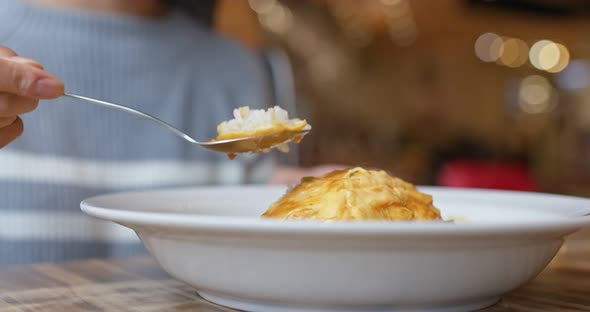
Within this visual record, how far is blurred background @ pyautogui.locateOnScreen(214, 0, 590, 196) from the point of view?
201 inches

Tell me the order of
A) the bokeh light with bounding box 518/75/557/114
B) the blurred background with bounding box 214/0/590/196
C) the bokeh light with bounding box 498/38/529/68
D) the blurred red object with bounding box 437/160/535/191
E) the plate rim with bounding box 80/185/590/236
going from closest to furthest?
the plate rim with bounding box 80/185/590/236 < the blurred red object with bounding box 437/160/535/191 < the blurred background with bounding box 214/0/590/196 < the bokeh light with bounding box 498/38/529/68 < the bokeh light with bounding box 518/75/557/114

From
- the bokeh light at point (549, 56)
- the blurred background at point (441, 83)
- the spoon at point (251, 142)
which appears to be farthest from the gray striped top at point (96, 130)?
the bokeh light at point (549, 56)

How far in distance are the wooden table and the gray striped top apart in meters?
0.70

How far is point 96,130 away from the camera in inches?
56.0

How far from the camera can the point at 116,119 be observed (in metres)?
1.44

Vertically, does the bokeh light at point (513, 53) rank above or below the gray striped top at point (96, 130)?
above

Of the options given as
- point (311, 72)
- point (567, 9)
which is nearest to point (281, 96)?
point (311, 72)

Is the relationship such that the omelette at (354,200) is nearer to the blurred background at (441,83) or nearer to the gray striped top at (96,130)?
the gray striped top at (96,130)

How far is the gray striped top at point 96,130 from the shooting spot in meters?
1.35

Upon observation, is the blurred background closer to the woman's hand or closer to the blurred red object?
the blurred red object

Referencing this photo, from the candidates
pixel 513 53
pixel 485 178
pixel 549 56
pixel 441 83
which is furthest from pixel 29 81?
pixel 549 56

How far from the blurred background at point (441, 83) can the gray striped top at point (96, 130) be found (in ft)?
10.4

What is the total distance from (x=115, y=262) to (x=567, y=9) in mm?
5245

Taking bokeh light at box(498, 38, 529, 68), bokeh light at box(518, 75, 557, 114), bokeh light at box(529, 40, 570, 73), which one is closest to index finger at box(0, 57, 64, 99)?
bokeh light at box(498, 38, 529, 68)
